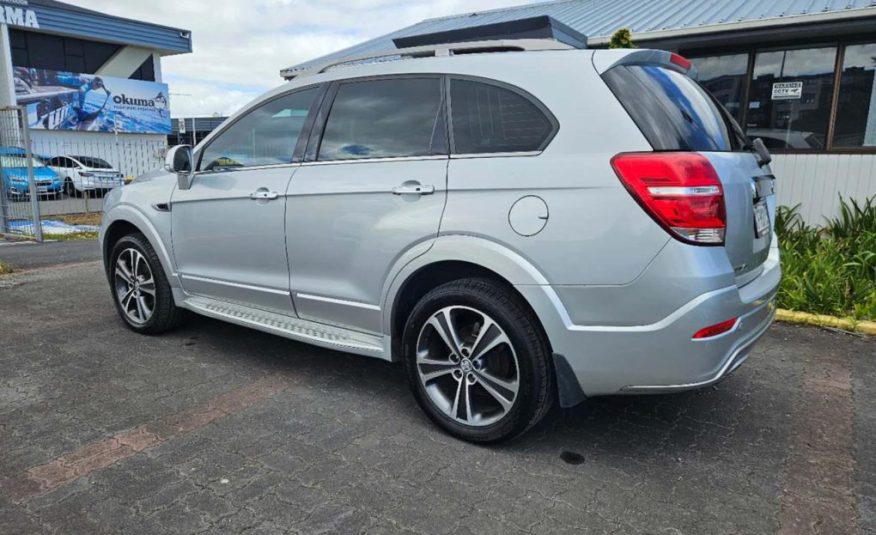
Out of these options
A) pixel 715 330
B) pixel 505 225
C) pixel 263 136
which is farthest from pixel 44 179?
pixel 715 330

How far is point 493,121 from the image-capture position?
2.77 meters

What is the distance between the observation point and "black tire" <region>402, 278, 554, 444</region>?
2.58 meters

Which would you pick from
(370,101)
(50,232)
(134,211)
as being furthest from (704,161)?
(50,232)

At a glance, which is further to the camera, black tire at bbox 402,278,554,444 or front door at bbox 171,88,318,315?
front door at bbox 171,88,318,315

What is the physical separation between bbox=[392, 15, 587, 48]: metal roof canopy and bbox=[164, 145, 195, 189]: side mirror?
4894mm

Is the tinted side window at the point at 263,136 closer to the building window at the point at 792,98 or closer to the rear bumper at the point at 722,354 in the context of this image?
the rear bumper at the point at 722,354

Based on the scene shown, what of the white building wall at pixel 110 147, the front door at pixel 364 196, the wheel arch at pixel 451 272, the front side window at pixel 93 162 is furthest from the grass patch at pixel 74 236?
the wheel arch at pixel 451 272

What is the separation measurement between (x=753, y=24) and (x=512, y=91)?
6.18m

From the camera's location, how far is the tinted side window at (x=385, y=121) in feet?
9.77

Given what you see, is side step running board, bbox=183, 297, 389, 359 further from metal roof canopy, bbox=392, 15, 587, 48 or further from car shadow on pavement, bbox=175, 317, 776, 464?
metal roof canopy, bbox=392, 15, 587, 48

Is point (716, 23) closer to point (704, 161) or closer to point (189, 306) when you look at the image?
point (704, 161)

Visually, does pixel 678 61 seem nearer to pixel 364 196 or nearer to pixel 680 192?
pixel 680 192

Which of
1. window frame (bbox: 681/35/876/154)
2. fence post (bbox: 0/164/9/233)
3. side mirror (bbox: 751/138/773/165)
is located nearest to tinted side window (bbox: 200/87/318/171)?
side mirror (bbox: 751/138/773/165)

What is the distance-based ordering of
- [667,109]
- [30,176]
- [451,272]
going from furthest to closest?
[30,176] → [451,272] → [667,109]
